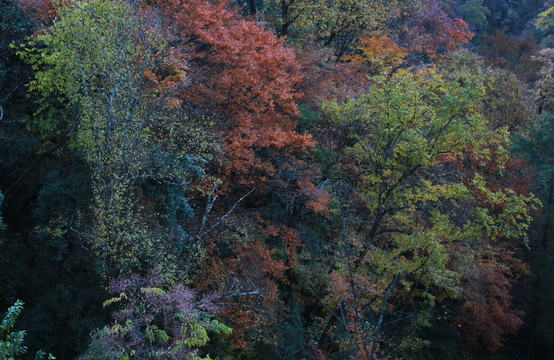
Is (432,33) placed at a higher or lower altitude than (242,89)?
higher

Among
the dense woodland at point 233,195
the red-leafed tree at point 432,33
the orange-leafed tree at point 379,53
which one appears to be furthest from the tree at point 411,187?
the red-leafed tree at point 432,33

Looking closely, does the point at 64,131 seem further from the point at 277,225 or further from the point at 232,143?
the point at 277,225

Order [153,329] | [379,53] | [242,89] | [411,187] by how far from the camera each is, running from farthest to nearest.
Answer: [379,53] < [242,89] < [411,187] < [153,329]

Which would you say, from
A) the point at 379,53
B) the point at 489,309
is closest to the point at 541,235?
the point at 489,309

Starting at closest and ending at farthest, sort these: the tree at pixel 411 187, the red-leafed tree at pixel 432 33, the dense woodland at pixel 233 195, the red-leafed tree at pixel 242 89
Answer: the dense woodland at pixel 233 195 < the tree at pixel 411 187 < the red-leafed tree at pixel 242 89 < the red-leafed tree at pixel 432 33

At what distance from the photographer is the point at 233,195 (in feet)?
53.3

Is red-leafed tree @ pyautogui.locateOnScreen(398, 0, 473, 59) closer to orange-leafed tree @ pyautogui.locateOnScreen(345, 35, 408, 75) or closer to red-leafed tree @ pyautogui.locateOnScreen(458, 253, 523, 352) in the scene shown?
orange-leafed tree @ pyautogui.locateOnScreen(345, 35, 408, 75)

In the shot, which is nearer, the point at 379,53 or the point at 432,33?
the point at 379,53

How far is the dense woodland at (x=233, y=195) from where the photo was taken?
10852mm

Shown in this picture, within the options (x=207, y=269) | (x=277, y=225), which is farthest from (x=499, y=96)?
(x=207, y=269)

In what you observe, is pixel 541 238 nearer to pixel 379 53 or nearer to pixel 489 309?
pixel 489 309

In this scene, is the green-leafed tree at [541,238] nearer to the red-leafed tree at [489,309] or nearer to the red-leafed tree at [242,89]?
the red-leafed tree at [489,309]

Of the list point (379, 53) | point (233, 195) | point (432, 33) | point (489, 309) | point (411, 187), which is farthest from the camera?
point (432, 33)

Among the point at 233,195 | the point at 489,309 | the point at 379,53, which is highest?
the point at 379,53
